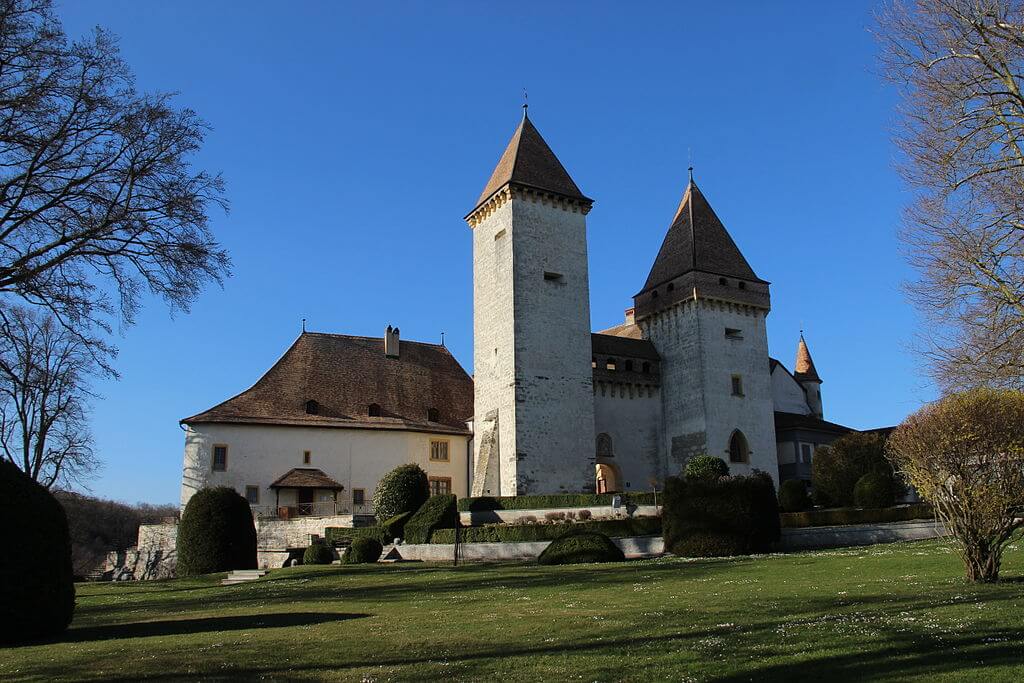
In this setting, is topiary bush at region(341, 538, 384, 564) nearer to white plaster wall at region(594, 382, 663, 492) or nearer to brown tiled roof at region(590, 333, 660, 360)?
white plaster wall at region(594, 382, 663, 492)

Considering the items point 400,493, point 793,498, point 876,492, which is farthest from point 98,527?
point 876,492

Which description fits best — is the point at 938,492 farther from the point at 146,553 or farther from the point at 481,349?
the point at 146,553

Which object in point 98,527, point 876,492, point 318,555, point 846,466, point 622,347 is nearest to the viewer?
point 876,492

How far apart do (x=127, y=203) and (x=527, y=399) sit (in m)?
24.0

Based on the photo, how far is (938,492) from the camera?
13836 mm

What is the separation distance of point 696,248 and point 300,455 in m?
22.1

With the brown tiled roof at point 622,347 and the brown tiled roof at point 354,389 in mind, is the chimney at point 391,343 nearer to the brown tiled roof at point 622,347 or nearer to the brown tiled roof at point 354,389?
the brown tiled roof at point 354,389

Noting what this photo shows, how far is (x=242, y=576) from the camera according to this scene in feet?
81.9

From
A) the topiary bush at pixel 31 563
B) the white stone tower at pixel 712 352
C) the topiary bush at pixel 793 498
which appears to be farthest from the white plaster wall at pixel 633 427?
the topiary bush at pixel 31 563

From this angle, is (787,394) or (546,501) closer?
(546,501)

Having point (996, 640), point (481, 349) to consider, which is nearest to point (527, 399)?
point (481, 349)

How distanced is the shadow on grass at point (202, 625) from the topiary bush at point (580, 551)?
30.7 feet

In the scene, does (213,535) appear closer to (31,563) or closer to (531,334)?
(31,563)

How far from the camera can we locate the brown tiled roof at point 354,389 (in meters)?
41.3
